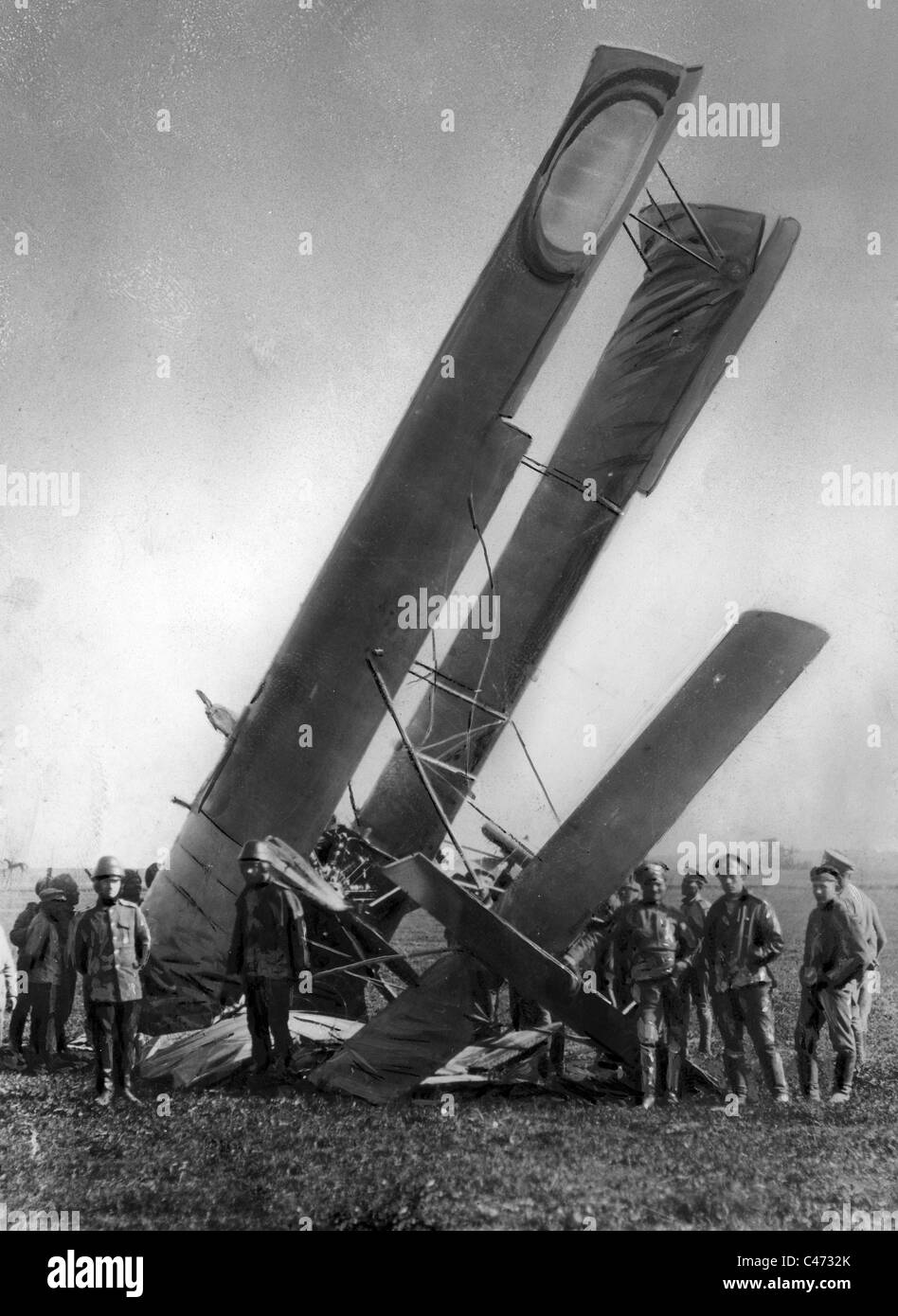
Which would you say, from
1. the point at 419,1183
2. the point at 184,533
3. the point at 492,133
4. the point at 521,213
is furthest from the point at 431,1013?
the point at 492,133

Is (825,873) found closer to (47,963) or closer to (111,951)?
(111,951)

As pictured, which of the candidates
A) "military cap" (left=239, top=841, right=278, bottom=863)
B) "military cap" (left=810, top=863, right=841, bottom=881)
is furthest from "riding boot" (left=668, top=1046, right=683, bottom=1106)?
"military cap" (left=239, top=841, right=278, bottom=863)

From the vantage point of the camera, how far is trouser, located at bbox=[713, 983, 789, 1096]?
5.86 m

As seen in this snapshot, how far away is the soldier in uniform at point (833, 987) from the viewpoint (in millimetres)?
5855

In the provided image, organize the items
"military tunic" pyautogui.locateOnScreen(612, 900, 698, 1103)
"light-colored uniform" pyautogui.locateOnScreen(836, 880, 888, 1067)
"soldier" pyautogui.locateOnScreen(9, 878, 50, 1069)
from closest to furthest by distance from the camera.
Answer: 1. "military tunic" pyautogui.locateOnScreen(612, 900, 698, 1103)
2. "light-colored uniform" pyautogui.locateOnScreen(836, 880, 888, 1067)
3. "soldier" pyautogui.locateOnScreen(9, 878, 50, 1069)

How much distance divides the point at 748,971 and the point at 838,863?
773 mm

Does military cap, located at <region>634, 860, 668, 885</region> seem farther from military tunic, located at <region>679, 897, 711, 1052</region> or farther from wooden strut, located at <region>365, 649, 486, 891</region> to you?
wooden strut, located at <region>365, 649, 486, 891</region>

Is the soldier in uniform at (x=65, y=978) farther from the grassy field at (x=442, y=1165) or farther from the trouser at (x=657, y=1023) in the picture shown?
the trouser at (x=657, y=1023)

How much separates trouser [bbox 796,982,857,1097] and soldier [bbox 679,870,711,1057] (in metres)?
0.55

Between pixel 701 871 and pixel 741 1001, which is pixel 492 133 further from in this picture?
pixel 741 1001

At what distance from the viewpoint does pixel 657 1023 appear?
5.80 m

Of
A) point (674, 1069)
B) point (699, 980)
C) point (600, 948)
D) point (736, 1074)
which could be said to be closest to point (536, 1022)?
point (600, 948)

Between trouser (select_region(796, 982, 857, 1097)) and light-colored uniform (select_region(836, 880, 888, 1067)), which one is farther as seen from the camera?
light-colored uniform (select_region(836, 880, 888, 1067))

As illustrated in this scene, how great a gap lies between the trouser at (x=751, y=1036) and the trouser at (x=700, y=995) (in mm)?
195
